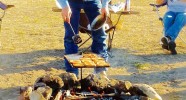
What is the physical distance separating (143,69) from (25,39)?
2.39m

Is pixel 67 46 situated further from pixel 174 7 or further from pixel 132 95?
pixel 174 7

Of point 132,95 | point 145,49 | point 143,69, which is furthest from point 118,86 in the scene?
point 145,49

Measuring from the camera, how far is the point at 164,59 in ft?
22.7

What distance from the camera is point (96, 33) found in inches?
212

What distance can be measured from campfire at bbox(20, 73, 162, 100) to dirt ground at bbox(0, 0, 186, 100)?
1045mm

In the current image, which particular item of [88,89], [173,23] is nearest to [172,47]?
[173,23]

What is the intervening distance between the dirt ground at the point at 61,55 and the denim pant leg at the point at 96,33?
0.68m

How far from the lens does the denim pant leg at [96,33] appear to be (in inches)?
206

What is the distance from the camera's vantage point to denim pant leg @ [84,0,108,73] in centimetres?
523

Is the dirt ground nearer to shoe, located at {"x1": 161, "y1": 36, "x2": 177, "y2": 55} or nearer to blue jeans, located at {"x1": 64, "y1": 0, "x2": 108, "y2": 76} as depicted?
shoe, located at {"x1": 161, "y1": 36, "x2": 177, "y2": 55}

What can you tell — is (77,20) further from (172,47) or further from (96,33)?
(172,47)

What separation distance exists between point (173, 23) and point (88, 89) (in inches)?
142

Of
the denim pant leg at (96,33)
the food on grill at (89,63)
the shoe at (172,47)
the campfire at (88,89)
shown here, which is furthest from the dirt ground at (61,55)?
the food on grill at (89,63)

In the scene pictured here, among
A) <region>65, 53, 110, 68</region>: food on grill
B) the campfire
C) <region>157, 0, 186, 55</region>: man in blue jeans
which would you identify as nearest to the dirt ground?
<region>157, 0, 186, 55</region>: man in blue jeans
